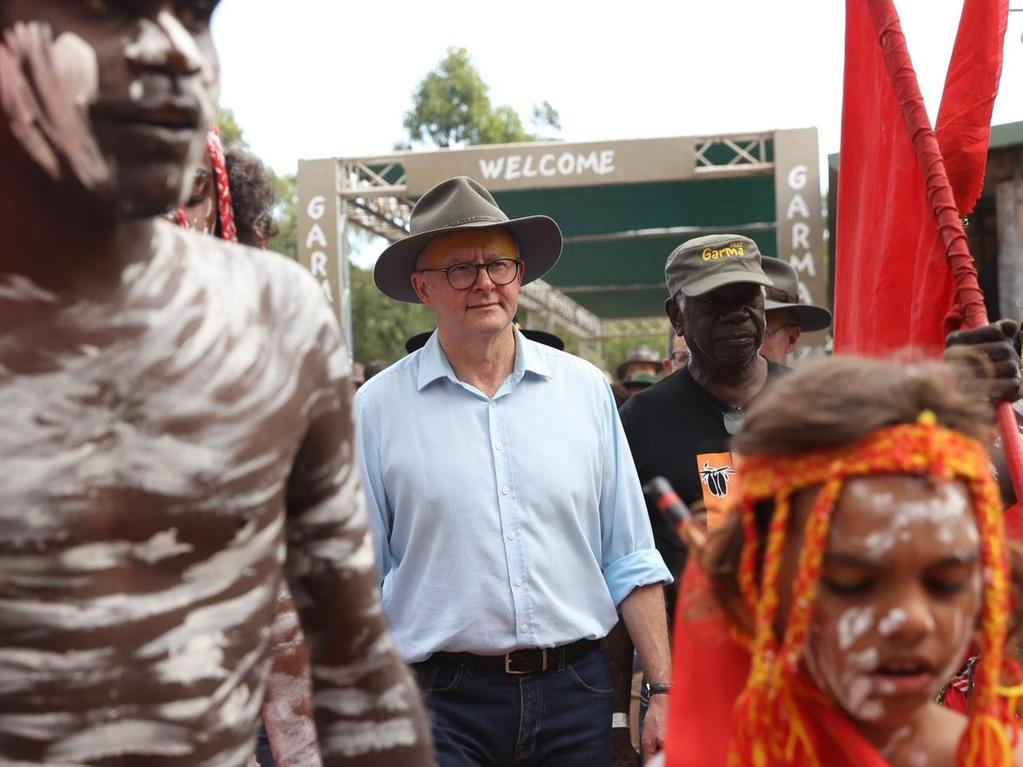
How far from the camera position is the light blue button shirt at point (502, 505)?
11.3 feet

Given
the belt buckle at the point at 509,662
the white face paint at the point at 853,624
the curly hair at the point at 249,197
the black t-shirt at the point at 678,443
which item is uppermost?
the curly hair at the point at 249,197

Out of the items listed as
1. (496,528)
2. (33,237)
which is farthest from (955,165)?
(33,237)

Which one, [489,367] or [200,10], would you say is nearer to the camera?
[200,10]

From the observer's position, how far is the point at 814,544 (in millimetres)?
1710

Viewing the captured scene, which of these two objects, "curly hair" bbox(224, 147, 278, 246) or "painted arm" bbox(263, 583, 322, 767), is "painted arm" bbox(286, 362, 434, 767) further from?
"curly hair" bbox(224, 147, 278, 246)

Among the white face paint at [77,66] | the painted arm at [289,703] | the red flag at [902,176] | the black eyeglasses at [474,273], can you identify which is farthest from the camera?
the black eyeglasses at [474,273]

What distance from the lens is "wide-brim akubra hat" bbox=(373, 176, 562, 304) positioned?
12.6 feet

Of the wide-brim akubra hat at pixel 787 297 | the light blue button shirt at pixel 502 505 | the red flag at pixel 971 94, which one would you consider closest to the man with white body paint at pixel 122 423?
the light blue button shirt at pixel 502 505

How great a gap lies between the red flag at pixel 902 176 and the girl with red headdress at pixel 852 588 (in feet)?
4.74

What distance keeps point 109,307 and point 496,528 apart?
2.17m

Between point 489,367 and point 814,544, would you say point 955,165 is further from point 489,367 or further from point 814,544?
point 814,544

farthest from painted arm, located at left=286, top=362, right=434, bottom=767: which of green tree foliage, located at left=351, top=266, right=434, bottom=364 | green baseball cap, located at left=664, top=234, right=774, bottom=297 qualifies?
green tree foliage, located at left=351, top=266, right=434, bottom=364

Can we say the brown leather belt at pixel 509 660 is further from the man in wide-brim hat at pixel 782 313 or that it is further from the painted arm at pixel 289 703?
the man in wide-brim hat at pixel 782 313

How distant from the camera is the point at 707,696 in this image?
187 centimetres
